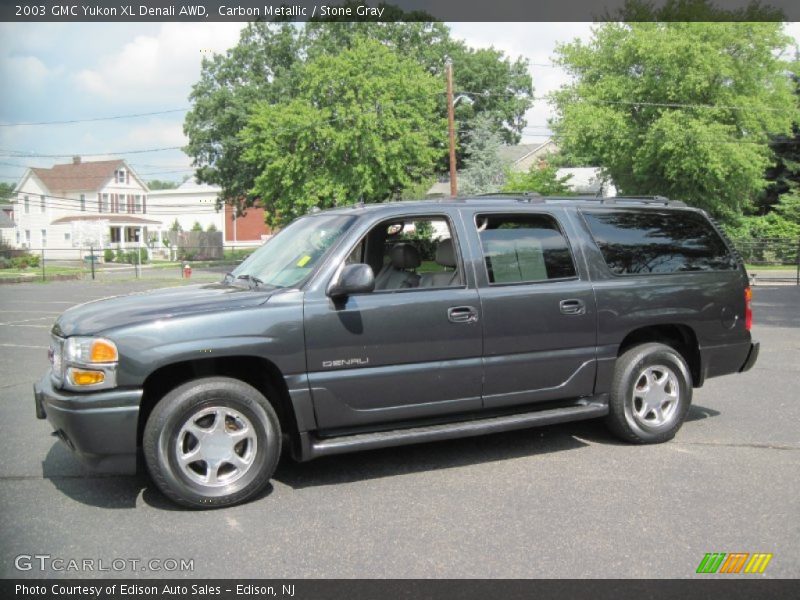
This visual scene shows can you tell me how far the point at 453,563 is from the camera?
358 cm

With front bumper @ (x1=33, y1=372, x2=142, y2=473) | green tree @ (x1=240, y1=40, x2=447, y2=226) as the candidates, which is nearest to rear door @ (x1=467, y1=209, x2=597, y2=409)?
front bumper @ (x1=33, y1=372, x2=142, y2=473)

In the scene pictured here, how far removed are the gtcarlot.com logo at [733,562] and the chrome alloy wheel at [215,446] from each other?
2594 millimetres

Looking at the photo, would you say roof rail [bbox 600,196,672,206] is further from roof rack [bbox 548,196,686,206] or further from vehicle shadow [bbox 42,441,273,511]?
vehicle shadow [bbox 42,441,273,511]

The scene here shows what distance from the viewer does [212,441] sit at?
4363 millimetres

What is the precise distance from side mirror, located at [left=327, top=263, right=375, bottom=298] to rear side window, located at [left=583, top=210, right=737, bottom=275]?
2.06 m

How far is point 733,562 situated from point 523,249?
255 cm

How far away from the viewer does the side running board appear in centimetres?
456

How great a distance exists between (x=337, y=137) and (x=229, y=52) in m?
16.1

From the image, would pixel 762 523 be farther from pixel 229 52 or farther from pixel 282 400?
pixel 229 52

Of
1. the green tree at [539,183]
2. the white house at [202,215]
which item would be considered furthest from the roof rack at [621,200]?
the white house at [202,215]

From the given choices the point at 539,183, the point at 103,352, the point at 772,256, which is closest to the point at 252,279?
the point at 103,352

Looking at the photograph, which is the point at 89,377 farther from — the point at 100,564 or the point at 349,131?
the point at 349,131
